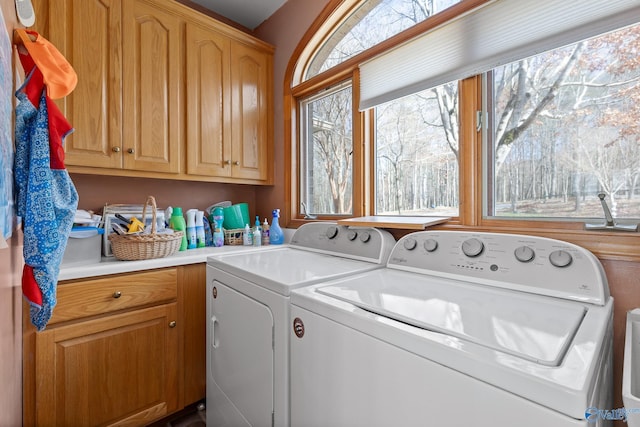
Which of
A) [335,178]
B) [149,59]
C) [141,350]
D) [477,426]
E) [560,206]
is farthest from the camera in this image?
[335,178]

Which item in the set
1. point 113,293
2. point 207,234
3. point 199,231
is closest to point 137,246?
point 113,293

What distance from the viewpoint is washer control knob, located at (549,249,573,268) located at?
939 millimetres

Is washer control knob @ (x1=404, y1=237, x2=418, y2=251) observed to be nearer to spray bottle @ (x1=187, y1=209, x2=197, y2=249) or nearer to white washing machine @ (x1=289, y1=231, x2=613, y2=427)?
white washing machine @ (x1=289, y1=231, x2=613, y2=427)

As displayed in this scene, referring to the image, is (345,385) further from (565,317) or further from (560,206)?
(560,206)

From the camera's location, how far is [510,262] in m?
1.04

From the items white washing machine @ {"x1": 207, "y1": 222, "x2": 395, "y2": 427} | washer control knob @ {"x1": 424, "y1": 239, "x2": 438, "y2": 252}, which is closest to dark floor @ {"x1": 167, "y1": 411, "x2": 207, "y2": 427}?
white washing machine @ {"x1": 207, "y1": 222, "x2": 395, "y2": 427}

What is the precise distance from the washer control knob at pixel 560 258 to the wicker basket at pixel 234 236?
1913mm

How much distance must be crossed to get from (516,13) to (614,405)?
1.48 m

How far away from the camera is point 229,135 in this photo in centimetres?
220

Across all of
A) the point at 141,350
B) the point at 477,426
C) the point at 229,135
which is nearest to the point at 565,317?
the point at 477,426

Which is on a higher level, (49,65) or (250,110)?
(250,110)

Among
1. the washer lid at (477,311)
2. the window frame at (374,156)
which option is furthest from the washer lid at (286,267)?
the window frame at (374,156)

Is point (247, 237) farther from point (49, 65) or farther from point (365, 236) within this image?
point (49, 65)

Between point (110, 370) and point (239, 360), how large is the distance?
747 mm
